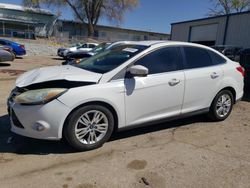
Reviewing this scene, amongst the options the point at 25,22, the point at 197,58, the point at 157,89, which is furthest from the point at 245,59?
the point at 25,22

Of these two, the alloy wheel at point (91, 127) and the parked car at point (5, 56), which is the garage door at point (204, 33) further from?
the alloy wheel at point (91, 127)

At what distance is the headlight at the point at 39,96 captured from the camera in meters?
3.15

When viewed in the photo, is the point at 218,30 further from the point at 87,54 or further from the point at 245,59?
the point at 245,59

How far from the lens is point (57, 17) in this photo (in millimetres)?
42250

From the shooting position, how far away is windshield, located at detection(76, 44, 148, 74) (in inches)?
148

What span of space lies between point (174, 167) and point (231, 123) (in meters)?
2.32

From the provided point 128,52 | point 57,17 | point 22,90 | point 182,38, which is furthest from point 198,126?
point 57,17

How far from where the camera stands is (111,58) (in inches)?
162

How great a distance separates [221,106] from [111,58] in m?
2.47

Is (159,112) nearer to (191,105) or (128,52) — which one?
(191,105)

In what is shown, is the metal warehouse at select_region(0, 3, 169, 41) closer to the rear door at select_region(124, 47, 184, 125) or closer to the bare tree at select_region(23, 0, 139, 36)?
the bare tree at select_region(23, 0, 139, 36)

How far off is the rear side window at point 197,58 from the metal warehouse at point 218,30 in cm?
1763

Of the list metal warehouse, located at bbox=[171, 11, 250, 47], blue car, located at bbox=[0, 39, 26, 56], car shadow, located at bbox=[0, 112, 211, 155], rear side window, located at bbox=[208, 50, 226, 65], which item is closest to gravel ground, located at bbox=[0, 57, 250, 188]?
car shadow, located at bbox=[0, 112, 211, 155]

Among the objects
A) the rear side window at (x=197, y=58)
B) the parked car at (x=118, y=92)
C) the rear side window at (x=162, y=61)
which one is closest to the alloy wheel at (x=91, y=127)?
the parked car at (x=118, y=92)
